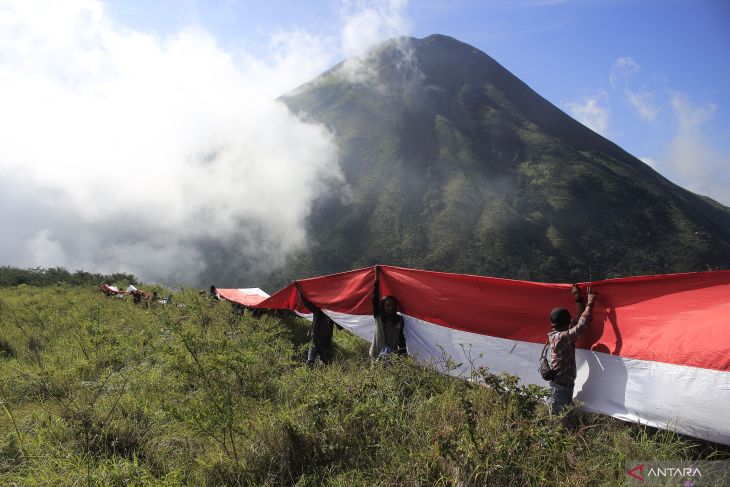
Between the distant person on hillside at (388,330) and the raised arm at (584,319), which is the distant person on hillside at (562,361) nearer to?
the raised arm at (584,319)

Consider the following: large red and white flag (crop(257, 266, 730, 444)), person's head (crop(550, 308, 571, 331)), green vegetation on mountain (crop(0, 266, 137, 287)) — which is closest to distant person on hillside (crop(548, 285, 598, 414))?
person's head (crop(550, 308, 571, 331))

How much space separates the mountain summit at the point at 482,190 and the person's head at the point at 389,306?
71606 millimetres

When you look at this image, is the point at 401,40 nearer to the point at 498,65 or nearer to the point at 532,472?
the point at 498,65

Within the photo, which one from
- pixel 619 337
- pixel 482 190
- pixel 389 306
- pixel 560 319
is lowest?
pixel 619 337

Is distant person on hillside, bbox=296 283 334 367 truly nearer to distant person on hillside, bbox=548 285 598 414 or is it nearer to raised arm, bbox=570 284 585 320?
distant person on hillside, bbox=548 285 598 414

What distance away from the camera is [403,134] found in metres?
121

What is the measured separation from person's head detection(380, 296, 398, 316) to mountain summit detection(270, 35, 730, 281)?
235 feet

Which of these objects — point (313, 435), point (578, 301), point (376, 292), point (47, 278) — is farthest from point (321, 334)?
point (47, 278)

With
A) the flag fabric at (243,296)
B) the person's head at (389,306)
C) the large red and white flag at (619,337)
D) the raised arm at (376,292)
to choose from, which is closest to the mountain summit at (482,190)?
the flag fabric at (243,296)

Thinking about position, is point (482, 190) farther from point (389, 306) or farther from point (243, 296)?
point (389, 306)

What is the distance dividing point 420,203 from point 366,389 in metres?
96.6

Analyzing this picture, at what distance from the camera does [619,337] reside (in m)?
5.07

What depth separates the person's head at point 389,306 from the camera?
23.9 ft

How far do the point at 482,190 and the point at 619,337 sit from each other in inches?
4058
